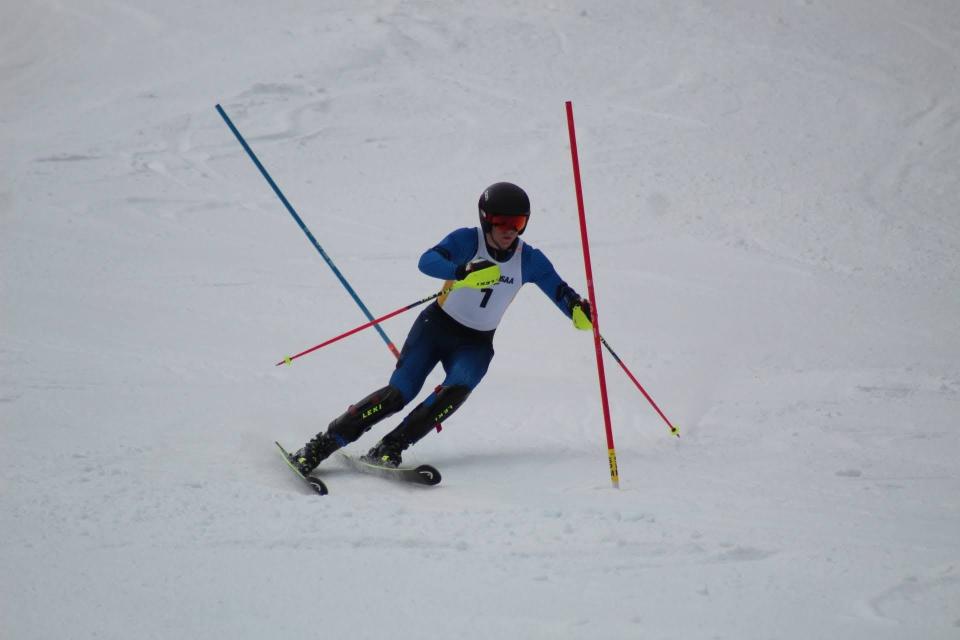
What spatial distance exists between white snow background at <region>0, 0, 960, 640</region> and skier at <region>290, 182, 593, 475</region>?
0.94 ft

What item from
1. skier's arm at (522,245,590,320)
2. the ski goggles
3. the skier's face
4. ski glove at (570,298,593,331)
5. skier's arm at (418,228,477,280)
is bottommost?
ski glove at (570,298,593,331)

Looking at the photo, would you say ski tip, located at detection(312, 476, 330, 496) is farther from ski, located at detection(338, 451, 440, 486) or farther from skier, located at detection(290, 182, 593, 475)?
ski, located at detection(338, 451, 440, 486)

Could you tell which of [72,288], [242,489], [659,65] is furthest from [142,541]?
[659,65]

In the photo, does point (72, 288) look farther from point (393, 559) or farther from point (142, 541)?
point (393, 559)

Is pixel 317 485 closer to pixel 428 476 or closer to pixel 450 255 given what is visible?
pixel 428 476

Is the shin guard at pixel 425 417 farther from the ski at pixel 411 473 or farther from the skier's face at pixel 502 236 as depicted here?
the skier's face at pixel 502 236

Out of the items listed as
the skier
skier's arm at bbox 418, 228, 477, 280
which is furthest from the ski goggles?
skier's arm at bbox 418, 228, 477, 280

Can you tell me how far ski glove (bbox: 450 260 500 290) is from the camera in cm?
472

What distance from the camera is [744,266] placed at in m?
9.31

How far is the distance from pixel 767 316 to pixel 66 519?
236 inches

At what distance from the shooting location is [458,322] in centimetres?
517

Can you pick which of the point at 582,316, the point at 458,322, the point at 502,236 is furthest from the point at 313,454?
the point at 582,316

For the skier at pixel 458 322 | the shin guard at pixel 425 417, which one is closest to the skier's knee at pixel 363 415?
the skier at pixel 458 322

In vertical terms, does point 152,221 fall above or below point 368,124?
below
